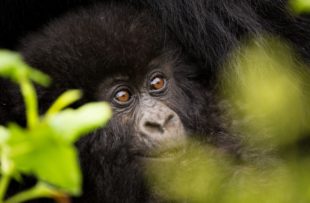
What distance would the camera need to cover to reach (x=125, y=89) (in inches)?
100

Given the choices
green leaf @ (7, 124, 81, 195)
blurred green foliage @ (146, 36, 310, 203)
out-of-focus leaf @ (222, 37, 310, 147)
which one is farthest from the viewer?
out-of-focus leaf @ (222, 37, 310, 147)

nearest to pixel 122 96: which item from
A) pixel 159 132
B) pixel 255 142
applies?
pixel 159 132

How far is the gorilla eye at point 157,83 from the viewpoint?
2539 mm

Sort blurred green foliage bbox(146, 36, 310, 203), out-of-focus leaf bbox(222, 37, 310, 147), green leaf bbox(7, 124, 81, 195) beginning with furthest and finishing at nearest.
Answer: out-of-focus leaf bbox(222, 37, 310, 147)
blurred green foliage bbox(146, 36, 310, 203)
green leaf bbox(7, 124, 81, 195)

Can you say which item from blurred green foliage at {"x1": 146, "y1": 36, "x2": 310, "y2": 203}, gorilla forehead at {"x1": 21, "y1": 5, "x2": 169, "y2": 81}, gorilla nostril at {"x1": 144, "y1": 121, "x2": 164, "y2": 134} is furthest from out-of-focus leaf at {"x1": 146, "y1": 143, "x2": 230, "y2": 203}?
gorilla forehead at {"x1": 21, "y1": 5, "x2": 169, "y2": 81}

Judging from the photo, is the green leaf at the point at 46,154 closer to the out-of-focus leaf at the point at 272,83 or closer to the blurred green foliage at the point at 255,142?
the blurred green foliage at the point at 255,142

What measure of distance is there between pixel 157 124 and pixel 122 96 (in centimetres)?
22

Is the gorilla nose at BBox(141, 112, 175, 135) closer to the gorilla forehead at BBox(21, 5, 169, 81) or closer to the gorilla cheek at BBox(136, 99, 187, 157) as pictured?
the gorilla cheek at BBox(136, 99, 187, 157)

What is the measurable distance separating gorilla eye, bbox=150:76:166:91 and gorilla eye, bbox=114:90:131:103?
0.10 m

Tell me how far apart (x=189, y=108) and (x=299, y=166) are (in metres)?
0.49

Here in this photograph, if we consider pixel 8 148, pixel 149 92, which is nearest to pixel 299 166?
pixel 149 92

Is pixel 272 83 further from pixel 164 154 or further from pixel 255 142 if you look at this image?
pixel 164 154

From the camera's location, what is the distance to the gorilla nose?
2.38m

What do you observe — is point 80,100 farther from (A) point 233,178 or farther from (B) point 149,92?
(A) point 233,178
